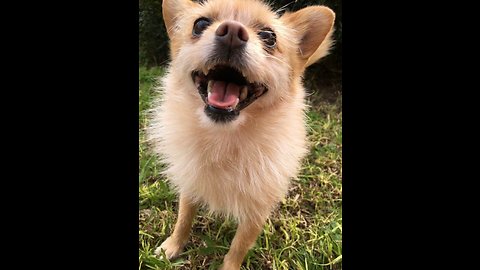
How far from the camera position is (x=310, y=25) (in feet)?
5.57

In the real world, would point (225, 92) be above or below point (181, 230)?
above

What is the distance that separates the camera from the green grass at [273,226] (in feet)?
6.28

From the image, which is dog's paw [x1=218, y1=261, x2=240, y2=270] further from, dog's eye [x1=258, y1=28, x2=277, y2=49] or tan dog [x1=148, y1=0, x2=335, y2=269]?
dog's eye [x1=258, y1=28, x2=277, y2=49]

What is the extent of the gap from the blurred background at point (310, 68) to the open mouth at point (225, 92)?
2.04ft

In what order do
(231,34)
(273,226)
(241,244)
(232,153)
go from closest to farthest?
(231,34)
(232,153)
(241,244)
(273,226)

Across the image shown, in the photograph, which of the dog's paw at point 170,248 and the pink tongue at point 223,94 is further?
the dog's paw at point 170,248

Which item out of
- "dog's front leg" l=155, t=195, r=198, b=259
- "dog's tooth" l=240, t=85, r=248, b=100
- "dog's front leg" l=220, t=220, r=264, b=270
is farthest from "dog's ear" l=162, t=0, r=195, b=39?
"dog's front leg" l=220, t=220, r=264, b=270

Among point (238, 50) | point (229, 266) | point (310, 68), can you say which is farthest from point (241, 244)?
point (310, 68)

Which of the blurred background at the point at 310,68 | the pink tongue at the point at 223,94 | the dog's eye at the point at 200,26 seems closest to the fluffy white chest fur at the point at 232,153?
the pink tongue at the point at 223,94

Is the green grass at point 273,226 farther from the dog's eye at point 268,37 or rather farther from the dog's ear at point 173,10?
the dog's eye at point 268,37

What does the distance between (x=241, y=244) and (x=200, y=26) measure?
109cm

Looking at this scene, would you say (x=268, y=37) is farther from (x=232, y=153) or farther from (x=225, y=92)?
(x=232, y=153)

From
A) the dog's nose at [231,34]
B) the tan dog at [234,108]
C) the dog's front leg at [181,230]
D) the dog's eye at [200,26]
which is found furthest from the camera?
the dog's front leg at [181,230]

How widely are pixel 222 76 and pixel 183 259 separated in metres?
1.03
